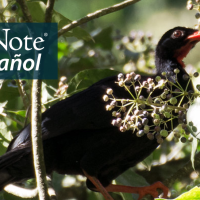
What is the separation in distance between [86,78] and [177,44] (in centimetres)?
84

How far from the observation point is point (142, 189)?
170 inches

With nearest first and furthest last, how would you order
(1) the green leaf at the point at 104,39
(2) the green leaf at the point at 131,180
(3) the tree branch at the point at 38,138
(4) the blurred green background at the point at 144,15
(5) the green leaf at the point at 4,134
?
(3) the tree branch at the point at 38,138 < (5) the green leaf at the point at 4,134 < (2) the green leaf at the point at 131,180 < (1) the green leaf at the point at 104,39 < (4) the blurred green background at the point at 144,15

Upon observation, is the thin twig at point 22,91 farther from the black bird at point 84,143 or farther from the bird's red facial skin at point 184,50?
the bird's red facial skin at point 184,50

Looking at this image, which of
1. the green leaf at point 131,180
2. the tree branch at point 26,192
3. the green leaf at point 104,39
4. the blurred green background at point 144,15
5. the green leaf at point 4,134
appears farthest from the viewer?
the blurred green background at point 144,15

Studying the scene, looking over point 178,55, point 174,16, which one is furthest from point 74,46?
point 174,16

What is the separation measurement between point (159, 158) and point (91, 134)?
138cm

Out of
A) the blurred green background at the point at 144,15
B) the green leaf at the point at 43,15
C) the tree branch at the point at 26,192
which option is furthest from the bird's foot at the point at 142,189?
the blurred green background at the point at 144,15

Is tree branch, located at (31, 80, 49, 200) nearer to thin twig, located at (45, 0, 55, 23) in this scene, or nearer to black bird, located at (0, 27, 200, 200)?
thin twig, located at (45, 0, 55, 23)

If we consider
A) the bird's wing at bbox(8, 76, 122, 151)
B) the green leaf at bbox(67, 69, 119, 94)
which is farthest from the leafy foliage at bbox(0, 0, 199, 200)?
the bird's wing at bbox(8, 76, 122, 151)

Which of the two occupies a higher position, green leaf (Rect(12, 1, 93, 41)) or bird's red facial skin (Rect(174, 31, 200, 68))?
green leaf (Rect(12, 1, 93, 41))

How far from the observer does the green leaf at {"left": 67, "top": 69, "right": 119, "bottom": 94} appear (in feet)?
14.3

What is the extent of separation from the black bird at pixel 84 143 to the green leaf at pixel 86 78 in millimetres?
144

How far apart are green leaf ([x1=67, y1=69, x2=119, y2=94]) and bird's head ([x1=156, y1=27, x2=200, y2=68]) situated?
0.49 m

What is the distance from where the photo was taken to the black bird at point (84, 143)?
396cm
